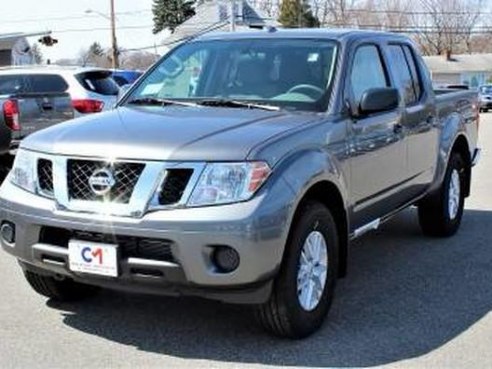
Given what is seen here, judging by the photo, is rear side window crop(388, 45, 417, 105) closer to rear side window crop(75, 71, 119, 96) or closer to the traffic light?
rear side window crop(75, 71, 119, 96)

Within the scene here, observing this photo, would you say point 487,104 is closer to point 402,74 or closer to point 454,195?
point 454,195

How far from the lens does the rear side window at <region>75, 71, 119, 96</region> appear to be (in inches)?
580

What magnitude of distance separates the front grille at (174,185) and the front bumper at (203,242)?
3.0 inches

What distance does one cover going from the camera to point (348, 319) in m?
5.41

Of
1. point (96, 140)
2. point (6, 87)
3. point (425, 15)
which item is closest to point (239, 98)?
point (96, 140)

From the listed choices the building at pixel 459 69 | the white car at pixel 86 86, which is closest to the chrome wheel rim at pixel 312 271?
the white car at pixel 86 86

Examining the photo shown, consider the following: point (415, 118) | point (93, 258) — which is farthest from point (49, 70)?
point (93, 258)

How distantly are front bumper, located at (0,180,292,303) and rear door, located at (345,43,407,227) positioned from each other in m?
1.22

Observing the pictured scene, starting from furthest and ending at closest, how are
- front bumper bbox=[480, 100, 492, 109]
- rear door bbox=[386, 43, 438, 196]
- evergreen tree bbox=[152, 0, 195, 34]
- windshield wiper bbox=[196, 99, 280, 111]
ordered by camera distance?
evergreen tree bbox=[152, 0, 195, 34], front bumper bbox=[480, 100, 492, 109], rear door bbox=[386, 43, 438, 196], windshield wiper bbox=[196, 99, 280, 111]

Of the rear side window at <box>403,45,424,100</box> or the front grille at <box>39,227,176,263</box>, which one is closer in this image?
the front grille at <box>39,227,176,263</box>

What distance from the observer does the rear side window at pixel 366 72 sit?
591 cm

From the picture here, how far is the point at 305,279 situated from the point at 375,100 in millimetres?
1362

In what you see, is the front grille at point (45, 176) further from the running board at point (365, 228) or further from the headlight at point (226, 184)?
the running board at point (365, 228)

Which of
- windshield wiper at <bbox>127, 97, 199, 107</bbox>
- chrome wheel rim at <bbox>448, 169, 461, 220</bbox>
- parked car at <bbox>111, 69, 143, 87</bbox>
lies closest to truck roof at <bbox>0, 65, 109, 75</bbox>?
parked car at <bbox>111, 69, 143, 87</bbox>
